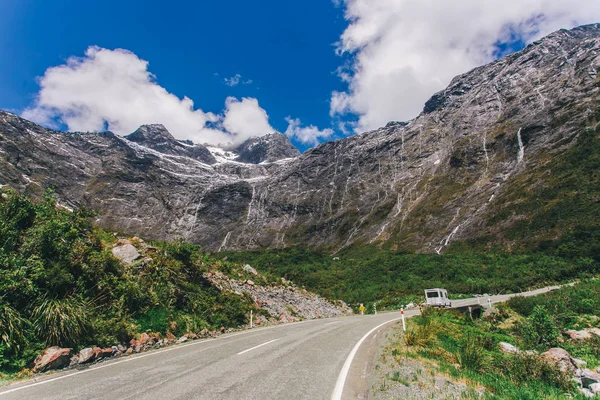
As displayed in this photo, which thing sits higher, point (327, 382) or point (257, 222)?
point (257, 222)

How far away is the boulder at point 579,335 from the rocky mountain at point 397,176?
41040mm

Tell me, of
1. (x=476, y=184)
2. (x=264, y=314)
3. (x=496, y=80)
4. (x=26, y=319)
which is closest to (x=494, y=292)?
(x=264, y=314)

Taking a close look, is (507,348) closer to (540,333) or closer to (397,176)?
(540,333)

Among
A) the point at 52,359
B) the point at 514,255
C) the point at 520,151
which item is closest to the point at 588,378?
the point at 52,359

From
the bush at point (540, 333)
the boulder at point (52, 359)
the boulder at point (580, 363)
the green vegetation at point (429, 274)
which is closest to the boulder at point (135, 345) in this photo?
the boulder at point (52, 359)

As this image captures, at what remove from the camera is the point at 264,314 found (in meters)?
22.7

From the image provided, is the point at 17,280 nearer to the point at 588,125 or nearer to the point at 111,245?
the point at 111,245

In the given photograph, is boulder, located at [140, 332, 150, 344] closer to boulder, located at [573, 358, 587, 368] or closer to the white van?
boulder, located at [573, 358, 587, 368]

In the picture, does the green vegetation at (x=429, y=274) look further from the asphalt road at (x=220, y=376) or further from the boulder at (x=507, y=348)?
the asphalt road at (x=220, y=376)

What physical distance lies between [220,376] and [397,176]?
353 ft

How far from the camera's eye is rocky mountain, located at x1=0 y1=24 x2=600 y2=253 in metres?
67.7

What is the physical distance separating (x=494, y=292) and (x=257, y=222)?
101804 millimetres

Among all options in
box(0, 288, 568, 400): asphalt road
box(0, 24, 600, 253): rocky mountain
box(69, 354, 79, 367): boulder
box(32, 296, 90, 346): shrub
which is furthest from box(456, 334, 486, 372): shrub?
A: box(0, 24, 600, 253): rocky mountain

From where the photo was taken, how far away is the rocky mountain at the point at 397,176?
67688 millimetres
